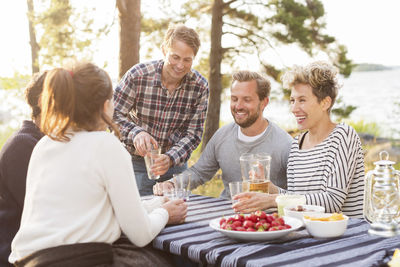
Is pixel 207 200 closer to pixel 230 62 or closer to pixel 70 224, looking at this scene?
pixel 70 224

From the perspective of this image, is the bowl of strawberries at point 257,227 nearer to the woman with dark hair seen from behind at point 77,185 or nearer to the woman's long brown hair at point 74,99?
the woman with dark hair seen from behind at point 77,185

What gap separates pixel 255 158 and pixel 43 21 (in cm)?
715

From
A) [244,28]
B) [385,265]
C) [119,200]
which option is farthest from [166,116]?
[244,28]

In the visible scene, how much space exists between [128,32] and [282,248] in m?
4.64

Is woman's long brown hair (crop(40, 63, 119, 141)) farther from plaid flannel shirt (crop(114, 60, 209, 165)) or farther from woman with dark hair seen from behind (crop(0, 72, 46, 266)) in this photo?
plaid flannel shirt (crop(114, 60, 209, 165))

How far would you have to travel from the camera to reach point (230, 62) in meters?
9.27

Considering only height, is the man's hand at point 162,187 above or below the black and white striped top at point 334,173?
below

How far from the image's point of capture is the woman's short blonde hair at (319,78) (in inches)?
110

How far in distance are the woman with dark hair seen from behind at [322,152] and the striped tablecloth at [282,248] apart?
0.92 feet

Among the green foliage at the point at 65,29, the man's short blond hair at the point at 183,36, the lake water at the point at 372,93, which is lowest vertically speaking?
the lake water at the point at 372,93

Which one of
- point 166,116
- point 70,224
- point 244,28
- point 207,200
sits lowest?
point 207,200

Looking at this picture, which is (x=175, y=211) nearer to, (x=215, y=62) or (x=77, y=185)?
(x=77, y=185)

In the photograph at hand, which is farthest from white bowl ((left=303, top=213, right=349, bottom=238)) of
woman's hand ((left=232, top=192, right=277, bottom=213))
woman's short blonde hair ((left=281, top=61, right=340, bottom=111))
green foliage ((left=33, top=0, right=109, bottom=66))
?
green foliage ((left=33, top=0, right=109, bottom=66))

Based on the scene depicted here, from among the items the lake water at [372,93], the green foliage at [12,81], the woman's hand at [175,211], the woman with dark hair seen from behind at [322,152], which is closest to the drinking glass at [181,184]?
the woman's hand at [175,211]
